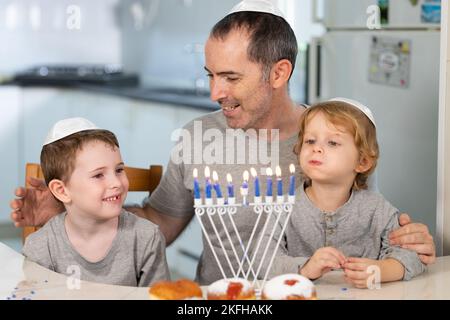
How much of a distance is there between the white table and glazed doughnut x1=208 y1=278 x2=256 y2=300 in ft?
0.49

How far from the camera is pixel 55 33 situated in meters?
5.33

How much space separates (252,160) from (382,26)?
141 centimetres

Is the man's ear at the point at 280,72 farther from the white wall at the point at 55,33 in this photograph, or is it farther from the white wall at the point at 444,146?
the white wall at the point at 55,33

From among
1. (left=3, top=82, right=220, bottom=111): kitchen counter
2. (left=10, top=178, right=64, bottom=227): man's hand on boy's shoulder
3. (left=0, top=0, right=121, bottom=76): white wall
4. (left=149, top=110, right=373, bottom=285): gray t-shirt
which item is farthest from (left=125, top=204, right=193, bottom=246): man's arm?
(left=0, top=0, right=121, bottom=76): white wall

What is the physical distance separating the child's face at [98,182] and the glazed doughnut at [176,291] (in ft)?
1.34

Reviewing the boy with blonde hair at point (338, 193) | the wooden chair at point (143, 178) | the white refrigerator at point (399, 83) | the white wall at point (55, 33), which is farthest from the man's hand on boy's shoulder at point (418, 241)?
the white wall at point (55, 33)

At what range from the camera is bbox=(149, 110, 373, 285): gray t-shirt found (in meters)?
1.98

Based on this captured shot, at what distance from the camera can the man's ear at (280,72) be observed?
199 cm

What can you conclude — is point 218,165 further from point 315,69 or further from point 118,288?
point 315,69

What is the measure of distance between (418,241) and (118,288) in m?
0.56

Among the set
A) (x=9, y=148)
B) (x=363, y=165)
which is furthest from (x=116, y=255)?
(x=9, y=148)

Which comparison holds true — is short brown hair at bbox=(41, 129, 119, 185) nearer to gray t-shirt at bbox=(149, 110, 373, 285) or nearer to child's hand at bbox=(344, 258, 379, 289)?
gray t-shirt at bbox=(149, 110, 373, 285)
